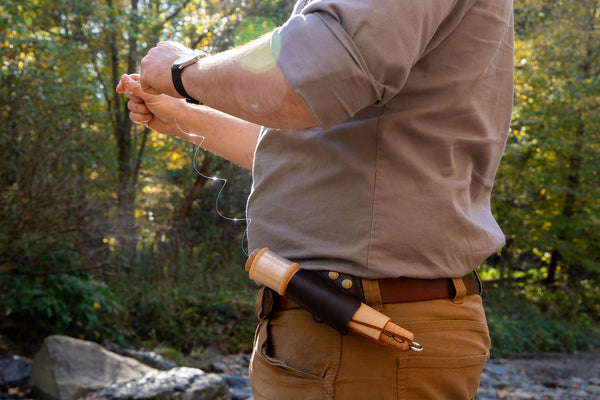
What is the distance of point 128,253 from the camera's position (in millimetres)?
8320

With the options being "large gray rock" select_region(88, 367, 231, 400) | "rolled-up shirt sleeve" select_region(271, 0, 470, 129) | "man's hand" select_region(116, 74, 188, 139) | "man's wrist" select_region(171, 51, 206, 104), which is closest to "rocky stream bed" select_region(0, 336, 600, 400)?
"large gray rock" select_region(88, 367, 231, 400)

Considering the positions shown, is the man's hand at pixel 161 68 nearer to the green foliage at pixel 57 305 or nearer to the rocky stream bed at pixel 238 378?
the rocky stream bed at pixel 238 378

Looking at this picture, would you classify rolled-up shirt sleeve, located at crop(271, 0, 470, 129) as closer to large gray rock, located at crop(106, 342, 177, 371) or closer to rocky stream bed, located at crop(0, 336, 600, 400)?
rocky stream bed, located at crop(0, 336, 600, 400)

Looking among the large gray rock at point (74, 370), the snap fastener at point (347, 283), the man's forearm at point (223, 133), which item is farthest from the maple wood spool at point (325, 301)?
the large gray rock at point (74, 370)

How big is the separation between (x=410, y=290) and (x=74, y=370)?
15.6 feet

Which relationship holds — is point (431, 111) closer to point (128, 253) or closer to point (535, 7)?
point (128, 253)

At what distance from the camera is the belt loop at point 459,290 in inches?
54.0

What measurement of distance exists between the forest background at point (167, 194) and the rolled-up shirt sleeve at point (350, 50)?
5.64 metres

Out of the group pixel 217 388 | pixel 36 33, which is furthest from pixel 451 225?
pixel 36 33

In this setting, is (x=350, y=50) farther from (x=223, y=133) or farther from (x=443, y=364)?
(x=223, y=133)

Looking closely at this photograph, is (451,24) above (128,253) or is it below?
above

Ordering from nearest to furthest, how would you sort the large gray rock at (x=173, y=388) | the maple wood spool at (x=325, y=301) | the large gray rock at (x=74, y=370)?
the maple wood spool at (x=325, y=301), the large gray rock at (x=173, y=388), the large gray rock at (x=74, y=370)

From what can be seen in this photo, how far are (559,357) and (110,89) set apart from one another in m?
9.20

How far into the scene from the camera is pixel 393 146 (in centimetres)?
127
